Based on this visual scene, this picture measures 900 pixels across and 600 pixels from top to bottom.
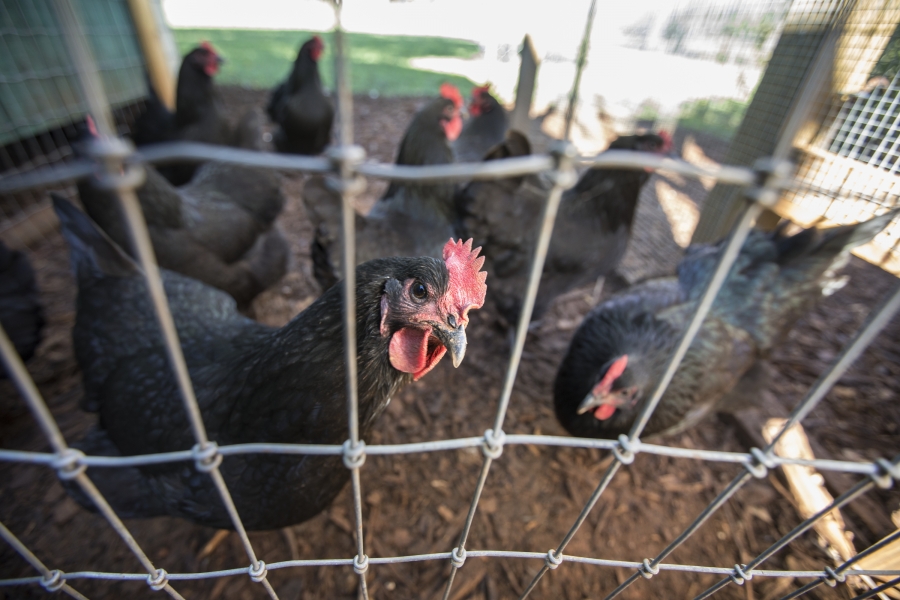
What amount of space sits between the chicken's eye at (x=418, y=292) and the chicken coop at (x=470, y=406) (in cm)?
1

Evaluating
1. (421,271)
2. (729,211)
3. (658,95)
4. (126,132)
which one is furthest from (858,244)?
(126,132)

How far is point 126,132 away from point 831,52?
21.1 feet

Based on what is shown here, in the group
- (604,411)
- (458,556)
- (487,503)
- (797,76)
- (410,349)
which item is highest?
(797,76)

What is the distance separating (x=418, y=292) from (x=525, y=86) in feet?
13.4

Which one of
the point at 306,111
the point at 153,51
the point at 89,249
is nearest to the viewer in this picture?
the point at 89,249

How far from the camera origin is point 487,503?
2141mm

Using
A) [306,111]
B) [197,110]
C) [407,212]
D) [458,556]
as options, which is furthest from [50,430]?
[306,111]

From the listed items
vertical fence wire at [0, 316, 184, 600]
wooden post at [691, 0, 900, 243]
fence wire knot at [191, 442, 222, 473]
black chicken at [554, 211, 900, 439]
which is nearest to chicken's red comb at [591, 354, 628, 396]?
black chicken at [554, 211, 900, 439]

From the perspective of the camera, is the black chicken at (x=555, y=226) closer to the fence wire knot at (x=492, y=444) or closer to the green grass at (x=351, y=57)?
the fence wire knot at (x=492, y=444)

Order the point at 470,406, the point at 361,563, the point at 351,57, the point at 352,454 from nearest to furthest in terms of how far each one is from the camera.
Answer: the point at 352,454, the point at 361,563, the point at 470,406, the point at 351,57

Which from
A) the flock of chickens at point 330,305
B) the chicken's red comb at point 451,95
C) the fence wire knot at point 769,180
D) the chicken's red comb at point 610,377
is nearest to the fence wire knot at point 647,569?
the flock of chickens at point 330,305

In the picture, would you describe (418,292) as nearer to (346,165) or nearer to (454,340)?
(454,340)

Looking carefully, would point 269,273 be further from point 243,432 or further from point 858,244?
point 858,244

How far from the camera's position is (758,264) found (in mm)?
2561
